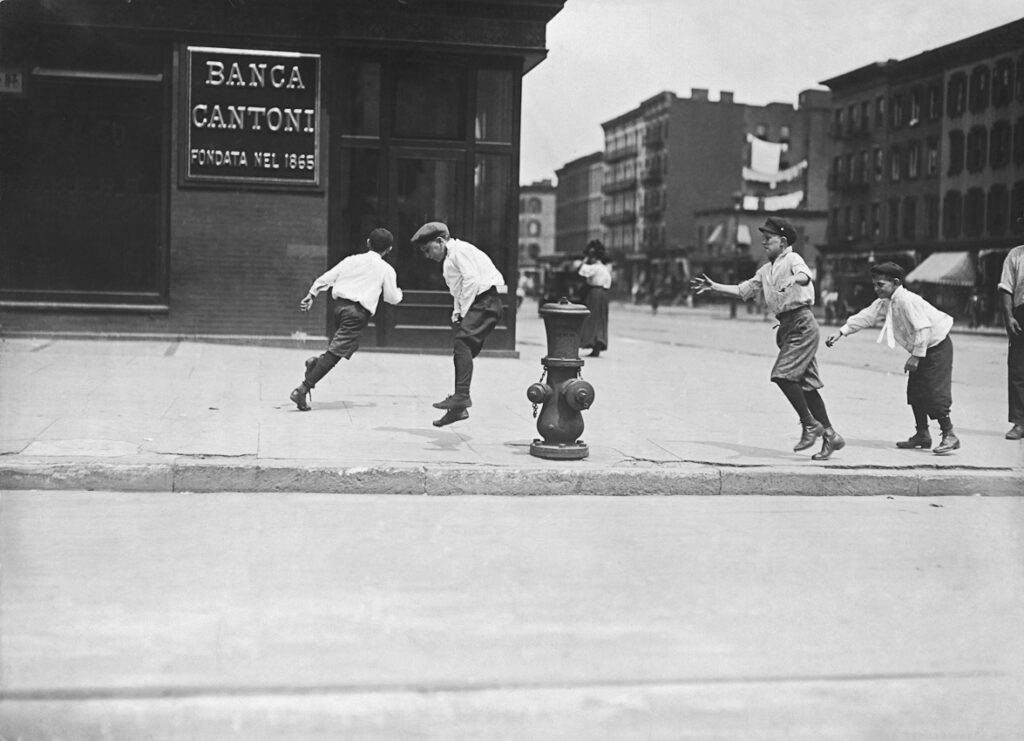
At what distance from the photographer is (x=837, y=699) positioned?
4078 millimetres

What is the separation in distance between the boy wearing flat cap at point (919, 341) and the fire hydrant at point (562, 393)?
6.76 ft

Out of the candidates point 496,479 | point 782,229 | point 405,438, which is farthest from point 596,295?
point 496,479

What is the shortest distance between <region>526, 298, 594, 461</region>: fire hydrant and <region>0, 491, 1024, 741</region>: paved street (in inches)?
44.3

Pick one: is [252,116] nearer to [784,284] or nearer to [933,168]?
[784,284]

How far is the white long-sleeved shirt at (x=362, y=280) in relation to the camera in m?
10.6

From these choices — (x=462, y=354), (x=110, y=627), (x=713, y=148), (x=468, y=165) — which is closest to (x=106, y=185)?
(x=468, y=165)

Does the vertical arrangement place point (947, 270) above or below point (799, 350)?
above

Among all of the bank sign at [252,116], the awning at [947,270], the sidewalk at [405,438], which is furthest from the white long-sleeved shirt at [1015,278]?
the awning at [947,270]

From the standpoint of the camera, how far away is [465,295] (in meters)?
9.68

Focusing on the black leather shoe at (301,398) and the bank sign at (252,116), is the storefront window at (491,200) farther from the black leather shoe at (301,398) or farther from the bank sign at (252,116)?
the black leather shoe at (301,398)

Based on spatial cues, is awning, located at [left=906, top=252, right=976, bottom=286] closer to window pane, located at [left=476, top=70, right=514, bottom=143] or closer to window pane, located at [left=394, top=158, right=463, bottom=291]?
window pane, located at [left=476, top=70, right=514, bottom=143]

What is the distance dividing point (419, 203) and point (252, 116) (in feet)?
7.99

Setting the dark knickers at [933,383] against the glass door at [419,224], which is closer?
the dark knickers at [933,383]

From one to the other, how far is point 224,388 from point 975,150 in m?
47.2
